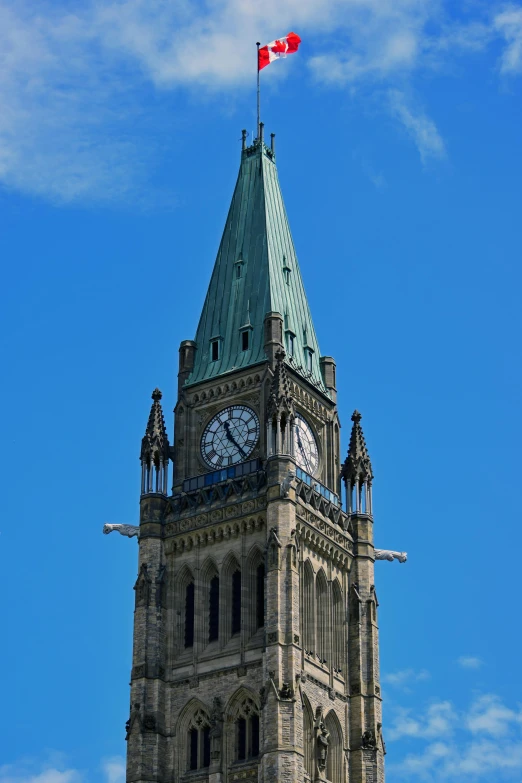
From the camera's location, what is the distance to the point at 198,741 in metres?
88.6

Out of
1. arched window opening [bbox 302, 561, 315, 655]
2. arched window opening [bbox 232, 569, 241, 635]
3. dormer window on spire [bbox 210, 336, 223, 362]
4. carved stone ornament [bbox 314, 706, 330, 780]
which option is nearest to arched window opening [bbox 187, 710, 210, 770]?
arched window opening [bbox 232, 569, 241, 635]

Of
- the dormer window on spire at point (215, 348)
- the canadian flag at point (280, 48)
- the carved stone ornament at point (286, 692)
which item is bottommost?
the carved stone ornament at point (286, 692)

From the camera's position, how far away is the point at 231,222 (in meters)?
104

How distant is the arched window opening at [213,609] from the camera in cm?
9119

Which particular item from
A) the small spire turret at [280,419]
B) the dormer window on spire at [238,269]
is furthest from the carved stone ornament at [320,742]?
the dormer window on spire at [238,269]

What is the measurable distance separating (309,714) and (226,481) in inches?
481

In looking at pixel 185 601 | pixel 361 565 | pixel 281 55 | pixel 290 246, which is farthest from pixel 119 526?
pixel 281 55

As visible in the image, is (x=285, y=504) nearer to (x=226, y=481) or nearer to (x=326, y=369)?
(x=226, y=481)

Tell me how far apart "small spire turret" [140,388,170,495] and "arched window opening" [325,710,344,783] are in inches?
559

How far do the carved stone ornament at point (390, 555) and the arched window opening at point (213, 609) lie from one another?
903 cm

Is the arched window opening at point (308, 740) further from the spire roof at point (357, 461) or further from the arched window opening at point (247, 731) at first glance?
the spire roof at point (357, 461)

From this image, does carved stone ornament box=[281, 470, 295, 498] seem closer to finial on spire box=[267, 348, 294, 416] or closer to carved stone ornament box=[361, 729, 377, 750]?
finial on spire box=[267, 348, 294, 416]

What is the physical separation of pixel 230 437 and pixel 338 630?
10939 millimetres

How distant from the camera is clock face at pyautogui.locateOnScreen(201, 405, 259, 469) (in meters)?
→ 94.6
